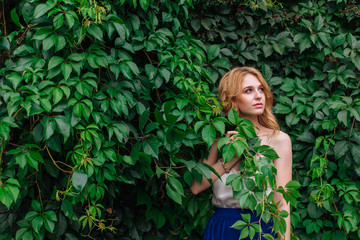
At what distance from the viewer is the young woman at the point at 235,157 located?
2.00 metres

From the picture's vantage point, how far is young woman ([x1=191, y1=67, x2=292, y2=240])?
2004 mm

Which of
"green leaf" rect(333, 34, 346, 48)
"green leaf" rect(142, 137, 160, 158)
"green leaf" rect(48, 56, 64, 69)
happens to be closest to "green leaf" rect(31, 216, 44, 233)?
"green leaf" rect(142, 137, 160, 158)

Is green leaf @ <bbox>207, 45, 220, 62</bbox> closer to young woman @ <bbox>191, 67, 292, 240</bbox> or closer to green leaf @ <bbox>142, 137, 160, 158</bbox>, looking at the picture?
young woman @ <bbox>191, 67, 292, 240</bbox>

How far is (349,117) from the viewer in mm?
2523

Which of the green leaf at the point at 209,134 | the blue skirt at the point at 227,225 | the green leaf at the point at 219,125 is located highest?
the green leaf at the point at 219,125

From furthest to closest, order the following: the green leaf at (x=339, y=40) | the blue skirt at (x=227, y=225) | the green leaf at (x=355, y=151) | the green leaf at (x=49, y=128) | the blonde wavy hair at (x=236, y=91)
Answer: the green leaf at (x=339, y=40), the green leaf at (x=355, y=151), the blonde wavy hair at (x=236, y=91), the blue skirt at (x=227, y=225), the green leaf at (x=49, y=128)

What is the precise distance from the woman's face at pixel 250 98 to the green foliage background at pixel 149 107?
0.18 m

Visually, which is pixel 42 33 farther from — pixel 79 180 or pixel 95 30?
pixel 79 180

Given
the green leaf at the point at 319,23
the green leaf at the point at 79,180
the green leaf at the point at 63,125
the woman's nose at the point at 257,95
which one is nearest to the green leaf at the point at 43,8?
the green leaf at the point at 63,125

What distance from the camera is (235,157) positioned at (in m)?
2.03

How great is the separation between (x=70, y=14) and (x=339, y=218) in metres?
1.91

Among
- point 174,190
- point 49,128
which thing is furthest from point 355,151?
point 49,128

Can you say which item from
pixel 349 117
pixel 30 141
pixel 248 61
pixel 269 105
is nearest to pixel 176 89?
pixel 269 105

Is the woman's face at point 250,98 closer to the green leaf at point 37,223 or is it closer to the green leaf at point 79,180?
the green leaf at point 79,180
